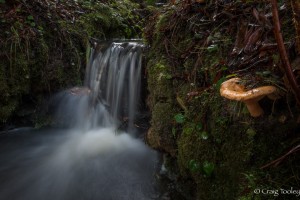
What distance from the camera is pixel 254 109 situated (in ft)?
6.40

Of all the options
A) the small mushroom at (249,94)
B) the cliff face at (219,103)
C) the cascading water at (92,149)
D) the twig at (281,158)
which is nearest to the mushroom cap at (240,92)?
the small mushroom at (249,94)

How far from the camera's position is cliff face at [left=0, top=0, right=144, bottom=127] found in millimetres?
4898

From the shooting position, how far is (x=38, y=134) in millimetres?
5223

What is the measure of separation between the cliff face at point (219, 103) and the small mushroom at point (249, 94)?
0.09 m

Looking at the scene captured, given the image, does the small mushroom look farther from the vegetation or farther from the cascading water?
the cascading water

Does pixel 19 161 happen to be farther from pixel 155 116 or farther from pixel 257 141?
pixel 257 141

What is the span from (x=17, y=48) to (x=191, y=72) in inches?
147

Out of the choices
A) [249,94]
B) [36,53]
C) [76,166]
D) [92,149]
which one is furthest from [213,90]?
[36,53]

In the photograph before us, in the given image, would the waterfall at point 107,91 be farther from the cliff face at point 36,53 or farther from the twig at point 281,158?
the twig at point 281,158

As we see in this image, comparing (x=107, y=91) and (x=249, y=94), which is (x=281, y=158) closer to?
(x=249, y=94)

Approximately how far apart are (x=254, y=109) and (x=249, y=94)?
1.14 feet

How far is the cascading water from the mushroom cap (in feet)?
6.41

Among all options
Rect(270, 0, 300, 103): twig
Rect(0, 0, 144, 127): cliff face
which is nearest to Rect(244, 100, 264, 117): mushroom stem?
Rect(270, 0, 300, 103): twig

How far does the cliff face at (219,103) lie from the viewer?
6.46 ft
